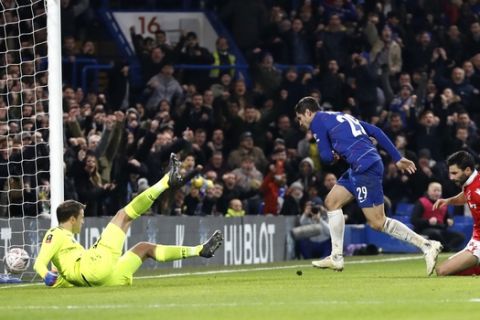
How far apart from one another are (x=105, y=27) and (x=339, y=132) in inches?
523

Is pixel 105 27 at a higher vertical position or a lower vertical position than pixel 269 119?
higher

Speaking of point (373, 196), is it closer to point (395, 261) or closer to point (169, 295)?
point (169, 295)

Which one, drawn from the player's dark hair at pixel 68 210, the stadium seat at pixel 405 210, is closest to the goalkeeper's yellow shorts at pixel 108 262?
the player's dark hair at pixel 68 210

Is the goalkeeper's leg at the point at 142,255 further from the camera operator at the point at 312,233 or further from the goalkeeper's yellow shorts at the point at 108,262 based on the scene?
the camera operator at the point at 312,233

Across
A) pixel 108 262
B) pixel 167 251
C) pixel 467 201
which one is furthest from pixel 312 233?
pixel 108 262

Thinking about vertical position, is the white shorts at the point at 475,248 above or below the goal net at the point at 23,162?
below

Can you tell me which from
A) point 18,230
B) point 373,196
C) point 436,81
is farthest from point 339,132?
point 436,81

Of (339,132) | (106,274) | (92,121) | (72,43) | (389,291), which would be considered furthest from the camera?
(72,43)

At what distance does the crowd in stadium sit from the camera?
20.9 m

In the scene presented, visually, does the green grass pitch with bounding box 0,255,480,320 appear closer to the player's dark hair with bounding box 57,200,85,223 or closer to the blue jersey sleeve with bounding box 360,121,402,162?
the player's dark hair with bounding box 57,200,85,223

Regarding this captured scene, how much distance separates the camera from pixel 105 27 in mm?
28141


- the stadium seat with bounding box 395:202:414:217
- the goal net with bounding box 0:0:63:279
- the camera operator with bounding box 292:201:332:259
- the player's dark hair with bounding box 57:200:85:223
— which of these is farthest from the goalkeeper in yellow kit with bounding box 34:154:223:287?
the stadium seat with bounding box 395:202:414:217

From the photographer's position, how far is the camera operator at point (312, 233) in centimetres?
2286

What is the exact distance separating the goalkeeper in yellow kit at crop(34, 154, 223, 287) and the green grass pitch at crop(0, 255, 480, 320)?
243 mm
